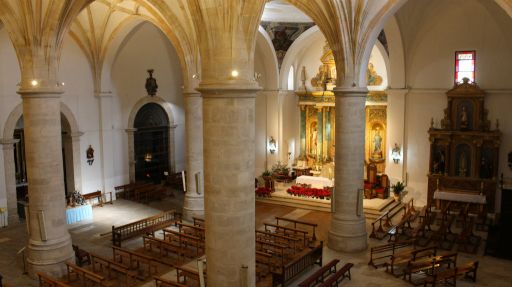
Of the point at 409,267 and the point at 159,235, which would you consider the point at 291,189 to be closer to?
the point at 159,235

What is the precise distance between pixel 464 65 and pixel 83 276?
1605 cm

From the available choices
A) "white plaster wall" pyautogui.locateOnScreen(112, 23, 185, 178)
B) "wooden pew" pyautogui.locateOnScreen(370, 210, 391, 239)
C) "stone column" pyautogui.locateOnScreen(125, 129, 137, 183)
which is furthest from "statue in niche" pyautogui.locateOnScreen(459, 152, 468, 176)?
"stone column" pyautogui.locateOnScreen(125, 129, 137, 183)

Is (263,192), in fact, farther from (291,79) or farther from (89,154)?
(89,154)

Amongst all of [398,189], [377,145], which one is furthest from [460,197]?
[377,145]

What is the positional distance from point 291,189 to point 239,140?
13483 millimetres

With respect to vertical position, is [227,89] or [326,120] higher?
[227,89]

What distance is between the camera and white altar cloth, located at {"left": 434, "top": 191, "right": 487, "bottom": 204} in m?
18.2

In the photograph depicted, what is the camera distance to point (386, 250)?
13992 mm

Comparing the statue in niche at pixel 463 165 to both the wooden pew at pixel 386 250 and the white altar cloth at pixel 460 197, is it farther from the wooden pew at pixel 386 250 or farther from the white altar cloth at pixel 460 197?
the wooden pew at pixel 386 250

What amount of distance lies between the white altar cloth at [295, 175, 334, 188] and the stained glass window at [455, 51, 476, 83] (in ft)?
22.6

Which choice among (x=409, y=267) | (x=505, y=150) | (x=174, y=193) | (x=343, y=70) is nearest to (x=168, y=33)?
(x=343, y=70)

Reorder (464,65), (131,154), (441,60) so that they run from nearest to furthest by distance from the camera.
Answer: (464,65)
(441,60)
(131,154)

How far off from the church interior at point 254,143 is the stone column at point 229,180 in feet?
0.10

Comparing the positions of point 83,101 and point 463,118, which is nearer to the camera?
point 463,118
